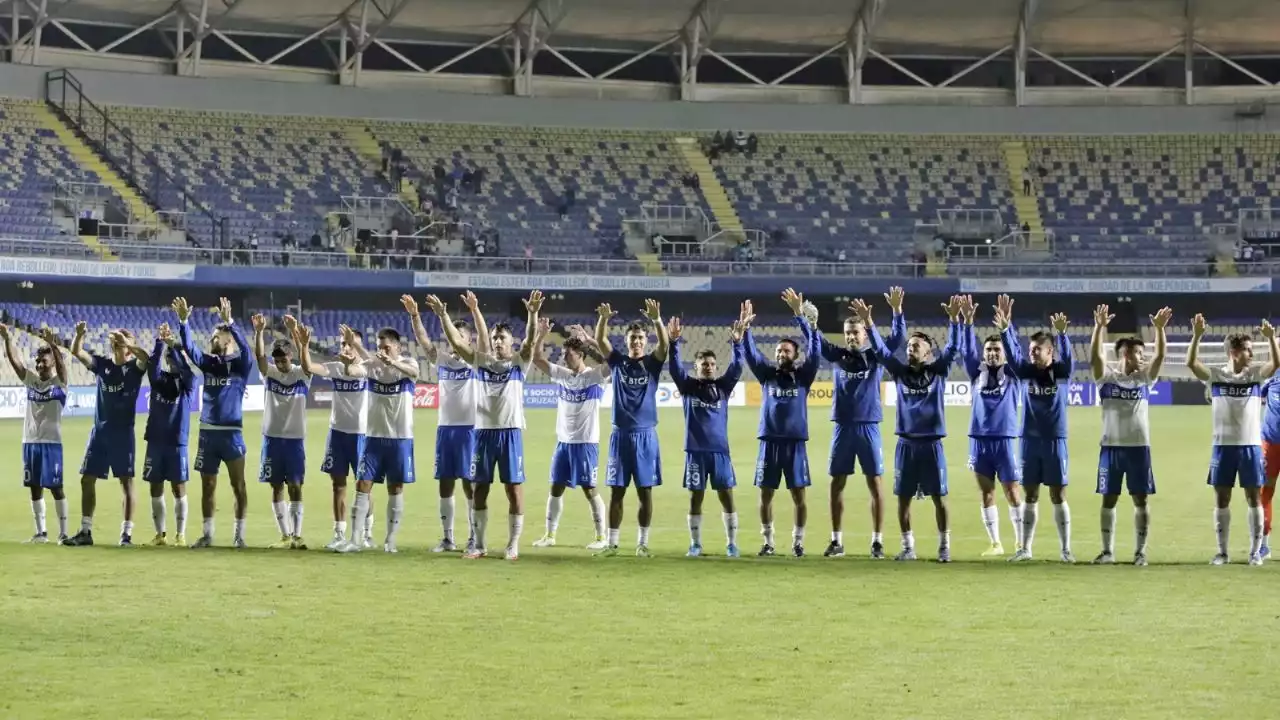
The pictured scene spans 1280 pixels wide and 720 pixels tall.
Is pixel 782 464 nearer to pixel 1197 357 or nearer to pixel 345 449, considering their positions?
pixel 1197 357

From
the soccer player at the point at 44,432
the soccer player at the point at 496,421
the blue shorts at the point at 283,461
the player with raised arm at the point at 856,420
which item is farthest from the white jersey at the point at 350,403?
the player with raised arm at the point at 856,420

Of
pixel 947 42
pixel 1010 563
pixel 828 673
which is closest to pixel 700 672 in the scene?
pixel 828 673

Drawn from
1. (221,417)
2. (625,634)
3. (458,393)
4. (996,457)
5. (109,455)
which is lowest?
(625,634)

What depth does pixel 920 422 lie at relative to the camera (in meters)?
15.2

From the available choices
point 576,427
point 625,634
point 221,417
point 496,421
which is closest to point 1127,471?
point 576,427

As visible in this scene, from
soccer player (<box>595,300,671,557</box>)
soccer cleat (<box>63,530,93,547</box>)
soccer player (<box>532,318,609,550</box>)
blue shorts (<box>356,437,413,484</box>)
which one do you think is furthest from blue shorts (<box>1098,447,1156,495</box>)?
soccer cleat (<box>63,530,93,547</box>)

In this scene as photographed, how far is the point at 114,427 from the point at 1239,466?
1134 cm

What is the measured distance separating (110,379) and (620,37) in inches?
1698

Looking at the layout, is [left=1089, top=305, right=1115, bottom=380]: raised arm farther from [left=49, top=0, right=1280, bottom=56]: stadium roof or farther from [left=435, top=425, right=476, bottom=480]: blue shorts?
[left=49, top=0, right=1280, bottom=56]: stadium roof

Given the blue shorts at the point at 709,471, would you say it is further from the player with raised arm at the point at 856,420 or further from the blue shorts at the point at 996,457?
the blue shorts at the point at 996,457

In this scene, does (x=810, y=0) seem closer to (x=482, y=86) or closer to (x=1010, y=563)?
(x=482, y=86)

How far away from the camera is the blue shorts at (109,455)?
52.6 feet

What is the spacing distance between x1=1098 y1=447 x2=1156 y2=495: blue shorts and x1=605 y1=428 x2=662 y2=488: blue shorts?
4.37 m

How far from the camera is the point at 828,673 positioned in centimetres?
945
